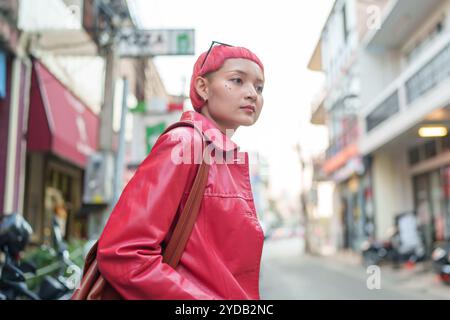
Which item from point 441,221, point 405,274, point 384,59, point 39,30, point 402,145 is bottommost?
point 405,274

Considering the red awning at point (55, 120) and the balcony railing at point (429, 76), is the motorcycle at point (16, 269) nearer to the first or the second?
the red awning at point (55, 120)

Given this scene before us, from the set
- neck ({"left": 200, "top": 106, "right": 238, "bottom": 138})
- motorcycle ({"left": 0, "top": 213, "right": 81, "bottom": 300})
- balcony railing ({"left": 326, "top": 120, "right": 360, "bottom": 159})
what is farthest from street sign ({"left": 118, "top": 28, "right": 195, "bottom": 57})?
balcony railing ({"left": 326, "top": 120, "right": 360, "bottom": 159})

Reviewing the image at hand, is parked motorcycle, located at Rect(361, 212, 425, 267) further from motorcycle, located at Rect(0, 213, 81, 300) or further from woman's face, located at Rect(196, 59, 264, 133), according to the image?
woman's face, located at Rect(196, 59, 264, 133)

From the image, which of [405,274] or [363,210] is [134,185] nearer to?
[405,274]

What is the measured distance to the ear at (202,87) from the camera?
1.14 m

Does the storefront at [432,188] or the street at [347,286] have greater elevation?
the storefront at [432,188]

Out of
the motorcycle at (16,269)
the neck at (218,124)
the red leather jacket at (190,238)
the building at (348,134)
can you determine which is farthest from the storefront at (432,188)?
the red leather jacket at (190,238)

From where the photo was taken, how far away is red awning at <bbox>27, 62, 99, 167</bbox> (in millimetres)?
7633

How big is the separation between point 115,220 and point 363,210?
17.8 m

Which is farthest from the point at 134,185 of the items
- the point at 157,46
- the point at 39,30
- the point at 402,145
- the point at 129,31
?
the point at 402,145

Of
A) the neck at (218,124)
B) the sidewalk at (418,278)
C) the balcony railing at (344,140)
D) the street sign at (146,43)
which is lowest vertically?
Result: the sidewalk at (418,278)

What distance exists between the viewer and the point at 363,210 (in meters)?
17.7

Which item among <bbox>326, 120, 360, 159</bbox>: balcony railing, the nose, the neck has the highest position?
<bbox>326, 120, 360, 159</bbox>: balcony railing

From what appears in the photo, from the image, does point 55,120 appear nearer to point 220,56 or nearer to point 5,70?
point 5,70
